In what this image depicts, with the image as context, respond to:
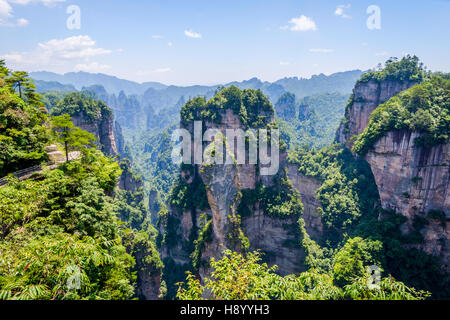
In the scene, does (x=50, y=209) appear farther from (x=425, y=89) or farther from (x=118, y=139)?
(x=118, y=139)

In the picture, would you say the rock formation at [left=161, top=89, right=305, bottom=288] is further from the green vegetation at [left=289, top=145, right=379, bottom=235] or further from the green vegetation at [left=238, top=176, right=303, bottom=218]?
the green vegetation at [left=289, top=145, right=379, bottom=235]

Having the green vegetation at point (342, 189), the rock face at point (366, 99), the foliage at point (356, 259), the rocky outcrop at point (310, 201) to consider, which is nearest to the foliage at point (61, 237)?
the foliage at point (356, 259)

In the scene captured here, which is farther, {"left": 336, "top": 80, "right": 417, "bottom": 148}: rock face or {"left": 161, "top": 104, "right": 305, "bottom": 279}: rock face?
{"left": 336, "top": 80, "right": 417, "bottom": 148}: rock face

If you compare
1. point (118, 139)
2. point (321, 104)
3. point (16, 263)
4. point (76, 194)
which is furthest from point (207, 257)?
point (321, 104)

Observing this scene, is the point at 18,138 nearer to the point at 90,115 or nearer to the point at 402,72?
the point at 90,115

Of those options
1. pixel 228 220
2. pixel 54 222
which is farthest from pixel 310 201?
pixel 54 222

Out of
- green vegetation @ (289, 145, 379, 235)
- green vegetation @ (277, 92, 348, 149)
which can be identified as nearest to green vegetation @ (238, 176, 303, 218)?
green vegetation @ (289, 145, 379, 235)
